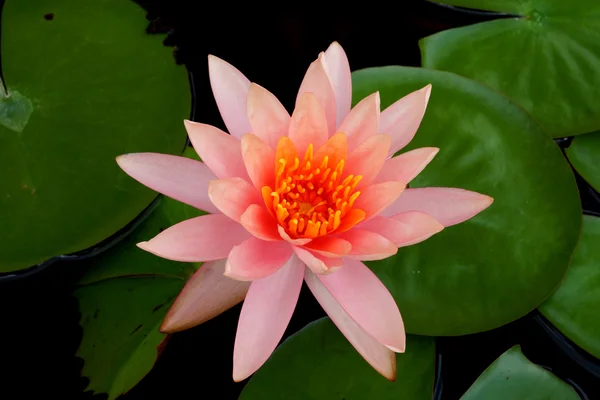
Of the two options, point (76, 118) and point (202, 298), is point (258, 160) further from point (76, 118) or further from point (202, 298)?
point (76, 118)

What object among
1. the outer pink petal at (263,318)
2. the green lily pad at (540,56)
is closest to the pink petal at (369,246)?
the outer pink petal at (263,318)

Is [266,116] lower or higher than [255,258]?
higher

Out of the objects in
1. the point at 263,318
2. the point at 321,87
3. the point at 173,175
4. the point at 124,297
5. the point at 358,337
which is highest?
the point at 321,87

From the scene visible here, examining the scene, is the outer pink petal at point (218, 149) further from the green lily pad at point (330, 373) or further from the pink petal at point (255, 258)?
the green lily pad at point (330, 373)

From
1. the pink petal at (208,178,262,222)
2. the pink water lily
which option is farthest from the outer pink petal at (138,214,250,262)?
the pink petal at (208,178,262,222)

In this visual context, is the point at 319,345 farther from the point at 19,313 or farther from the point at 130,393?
the point at 19,313

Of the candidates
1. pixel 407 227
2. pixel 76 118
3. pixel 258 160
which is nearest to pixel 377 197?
pixel 407 227

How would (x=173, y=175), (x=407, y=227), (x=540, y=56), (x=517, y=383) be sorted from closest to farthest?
(x=407, y=227)
(x=173, y=175)
(x=517, y=383)
(x=540, y=56)

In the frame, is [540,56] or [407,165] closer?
[407,165]

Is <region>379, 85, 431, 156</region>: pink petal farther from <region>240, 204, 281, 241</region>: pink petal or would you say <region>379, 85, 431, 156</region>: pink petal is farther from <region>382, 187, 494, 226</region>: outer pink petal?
<region>240, 204, 281, 241</region>: pink petal
